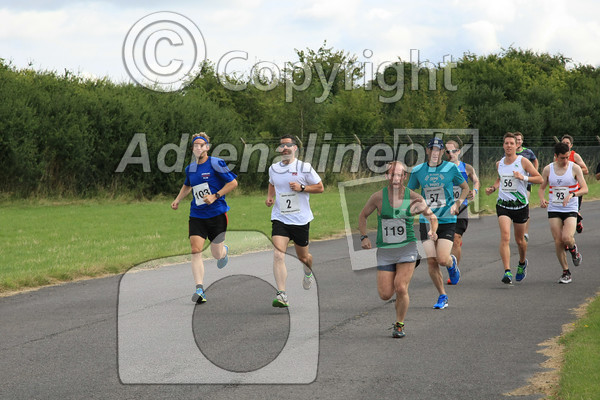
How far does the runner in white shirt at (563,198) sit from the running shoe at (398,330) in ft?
15.2

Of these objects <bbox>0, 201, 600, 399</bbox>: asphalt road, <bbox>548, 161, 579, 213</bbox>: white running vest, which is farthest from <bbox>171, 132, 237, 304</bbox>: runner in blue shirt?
<bbox>548, 161, 579, 213</bbox>: white running vest

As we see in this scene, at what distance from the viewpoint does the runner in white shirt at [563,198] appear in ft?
39.0

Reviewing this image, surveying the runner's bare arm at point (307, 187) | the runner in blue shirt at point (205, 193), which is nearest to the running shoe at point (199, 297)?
the runner in blue shirt at point (205, 193)

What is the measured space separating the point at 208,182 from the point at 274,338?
2.98 meters

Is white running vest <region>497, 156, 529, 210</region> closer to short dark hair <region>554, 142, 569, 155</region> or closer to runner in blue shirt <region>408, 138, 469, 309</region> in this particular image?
short dark hair <region>554, 142, 569, 155</region>

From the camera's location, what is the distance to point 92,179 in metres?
32.1

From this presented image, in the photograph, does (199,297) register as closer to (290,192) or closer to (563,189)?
(290,192)

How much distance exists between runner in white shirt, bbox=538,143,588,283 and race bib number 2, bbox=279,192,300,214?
13.2 feet

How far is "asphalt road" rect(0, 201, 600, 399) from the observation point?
627cm

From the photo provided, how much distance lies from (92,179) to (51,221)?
28.9ft

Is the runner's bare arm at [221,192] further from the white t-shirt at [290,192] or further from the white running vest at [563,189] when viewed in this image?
the white running vest at [563,189]

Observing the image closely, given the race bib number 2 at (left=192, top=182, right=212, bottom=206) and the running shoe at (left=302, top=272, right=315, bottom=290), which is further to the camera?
the running shoe at (left=302, top=272, right=315, bottom=290)

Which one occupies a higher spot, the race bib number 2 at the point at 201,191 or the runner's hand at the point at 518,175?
the runner's hand at the point at 518,175

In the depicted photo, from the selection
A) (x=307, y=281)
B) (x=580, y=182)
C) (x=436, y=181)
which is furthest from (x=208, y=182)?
(x=580, y=182)
